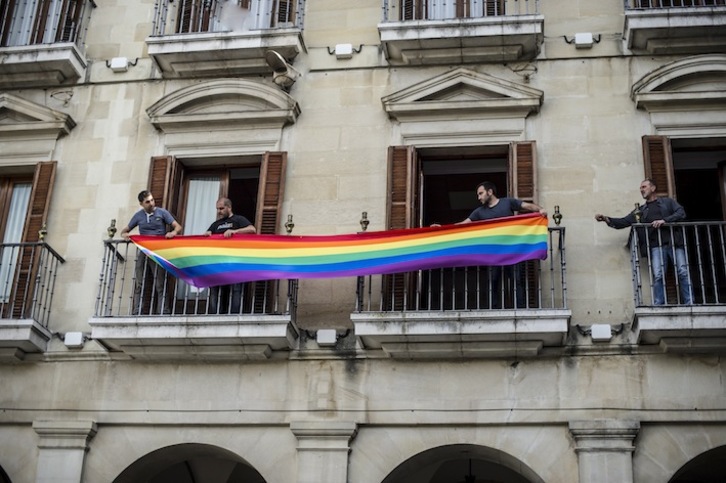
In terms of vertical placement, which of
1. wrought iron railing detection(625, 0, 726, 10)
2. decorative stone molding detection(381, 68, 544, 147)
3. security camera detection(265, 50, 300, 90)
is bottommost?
decorative stone molding detection(381, 68, 544, 147)

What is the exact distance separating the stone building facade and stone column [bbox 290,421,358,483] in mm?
26

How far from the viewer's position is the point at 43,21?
15828 mm

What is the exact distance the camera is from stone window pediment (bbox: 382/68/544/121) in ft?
45.7

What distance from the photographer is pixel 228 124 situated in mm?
14516

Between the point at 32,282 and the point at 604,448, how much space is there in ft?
23.7

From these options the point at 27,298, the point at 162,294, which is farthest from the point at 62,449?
the point at 162,294

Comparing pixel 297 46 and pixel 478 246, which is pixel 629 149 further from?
pixel 297 46

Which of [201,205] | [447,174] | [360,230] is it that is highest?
[447,174]

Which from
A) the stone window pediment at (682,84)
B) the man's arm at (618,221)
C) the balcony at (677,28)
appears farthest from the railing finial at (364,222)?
the balcony at (677,28)

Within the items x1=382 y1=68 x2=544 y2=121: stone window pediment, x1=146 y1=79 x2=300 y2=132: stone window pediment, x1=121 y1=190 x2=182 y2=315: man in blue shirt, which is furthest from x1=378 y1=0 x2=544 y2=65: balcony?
x1=121 y1=190 x2=182 y2=315: man in blue shirt

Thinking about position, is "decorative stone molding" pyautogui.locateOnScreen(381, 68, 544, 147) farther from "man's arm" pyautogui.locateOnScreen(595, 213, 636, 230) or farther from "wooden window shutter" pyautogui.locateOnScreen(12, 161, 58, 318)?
"wooden window shutter" pyautogui.locateOnScreen(12, 161, 58, 318)

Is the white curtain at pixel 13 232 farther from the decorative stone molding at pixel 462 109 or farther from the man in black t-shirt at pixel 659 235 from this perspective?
the man in black t-shirt at pixel 659 235

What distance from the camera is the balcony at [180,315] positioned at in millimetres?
12664

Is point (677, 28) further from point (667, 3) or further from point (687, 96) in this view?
point (687, 96)
